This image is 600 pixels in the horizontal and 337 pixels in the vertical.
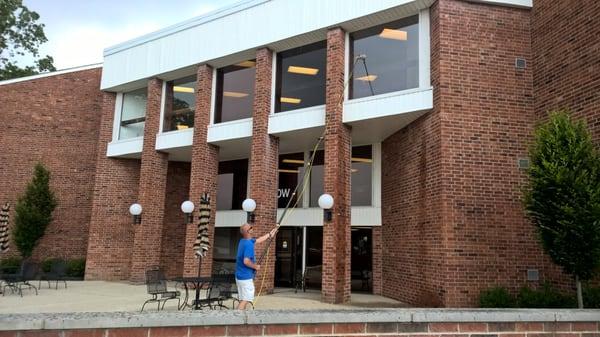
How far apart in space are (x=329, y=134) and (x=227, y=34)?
500 centimetres

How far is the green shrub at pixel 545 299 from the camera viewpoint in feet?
27.7

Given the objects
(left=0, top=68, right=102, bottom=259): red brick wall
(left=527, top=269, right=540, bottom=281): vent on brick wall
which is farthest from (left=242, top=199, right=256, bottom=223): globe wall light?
(left=0, top=68, right=102, bottom=259): red brick wall

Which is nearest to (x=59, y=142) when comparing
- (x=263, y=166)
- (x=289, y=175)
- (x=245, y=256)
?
(x=289, y=175)

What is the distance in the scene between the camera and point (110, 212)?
54.9 ft

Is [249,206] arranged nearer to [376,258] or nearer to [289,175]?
[289,175]

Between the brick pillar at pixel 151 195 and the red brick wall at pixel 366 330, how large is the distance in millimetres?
12346

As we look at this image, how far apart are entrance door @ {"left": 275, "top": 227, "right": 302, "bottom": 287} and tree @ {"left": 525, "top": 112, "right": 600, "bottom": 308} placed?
8.01 metres

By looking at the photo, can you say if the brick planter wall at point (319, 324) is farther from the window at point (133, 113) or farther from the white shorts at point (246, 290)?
the window at point (133, 113)

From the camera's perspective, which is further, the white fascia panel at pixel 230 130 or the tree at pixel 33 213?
the tree at pixel 33 213

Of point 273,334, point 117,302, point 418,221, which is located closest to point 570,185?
point 418,221

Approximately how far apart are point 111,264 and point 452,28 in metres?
13.4

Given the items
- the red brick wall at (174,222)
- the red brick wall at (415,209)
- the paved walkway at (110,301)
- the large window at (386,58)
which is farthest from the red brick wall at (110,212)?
the large window at (386,58)

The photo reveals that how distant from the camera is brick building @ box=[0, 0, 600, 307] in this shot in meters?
9.81

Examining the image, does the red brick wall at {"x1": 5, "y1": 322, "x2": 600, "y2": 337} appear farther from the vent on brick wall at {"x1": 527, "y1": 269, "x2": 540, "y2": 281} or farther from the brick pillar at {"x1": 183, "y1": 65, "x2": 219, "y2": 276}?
the brick pillar at {"x1": 183, "y1": 65, "x2": 219, "y2": 276}
